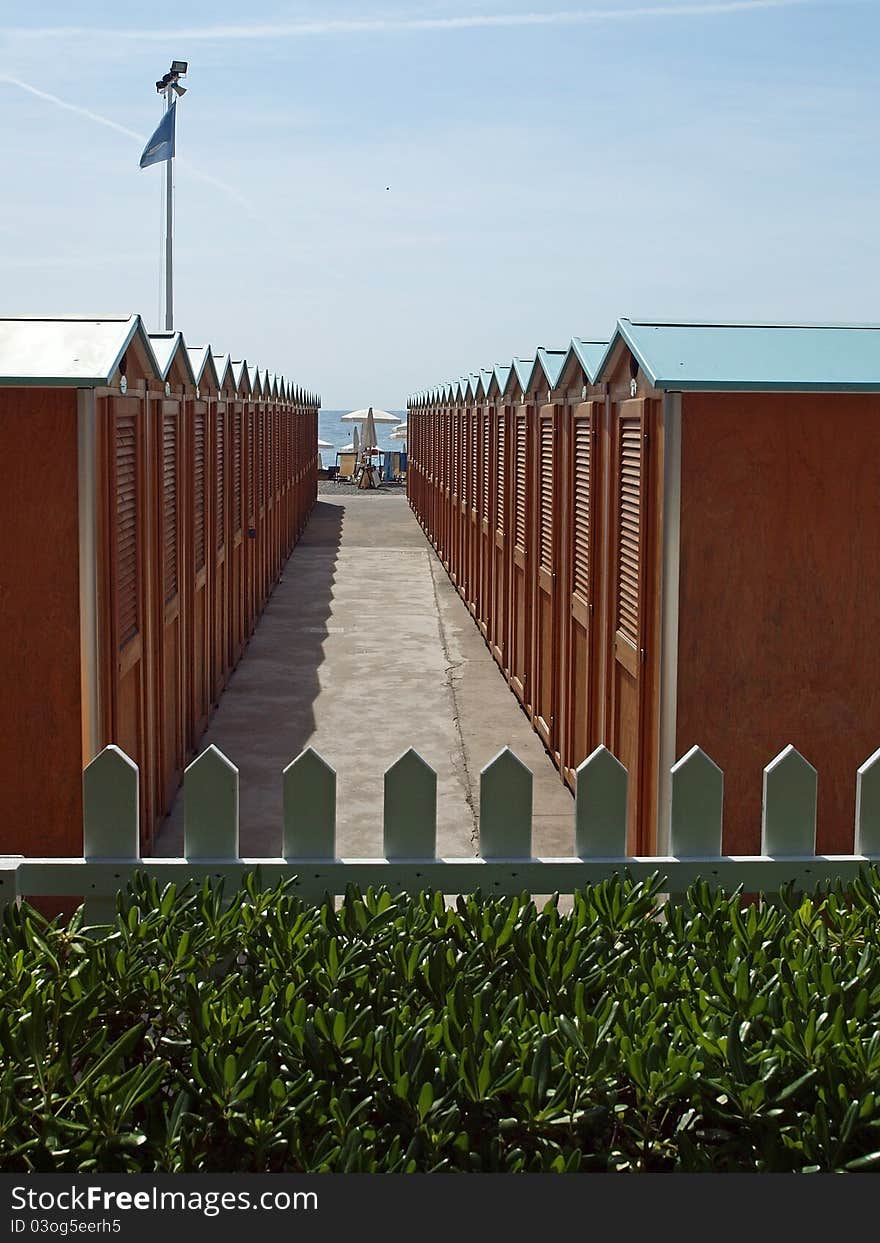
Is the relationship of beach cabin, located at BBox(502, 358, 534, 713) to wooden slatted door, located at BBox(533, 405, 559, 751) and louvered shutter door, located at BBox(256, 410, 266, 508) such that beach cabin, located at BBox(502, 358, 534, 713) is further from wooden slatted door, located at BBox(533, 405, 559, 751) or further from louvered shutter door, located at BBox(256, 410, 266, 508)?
louvered shutter door, located at BBox(256, 410, 266, 508)

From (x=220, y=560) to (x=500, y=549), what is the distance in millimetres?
3060

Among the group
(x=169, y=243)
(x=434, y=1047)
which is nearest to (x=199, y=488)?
(x=434, y=1047)

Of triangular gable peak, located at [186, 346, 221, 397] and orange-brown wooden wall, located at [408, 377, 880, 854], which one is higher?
triangular gable peak, located at [186, 346, 221, 397]

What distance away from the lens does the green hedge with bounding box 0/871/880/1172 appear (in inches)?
98.3

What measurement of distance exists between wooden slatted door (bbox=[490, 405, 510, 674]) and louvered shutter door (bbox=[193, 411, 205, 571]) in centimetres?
323

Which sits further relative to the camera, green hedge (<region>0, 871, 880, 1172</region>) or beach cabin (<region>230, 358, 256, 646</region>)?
beach cabin (<region>230, 358, 256, 646</region>)

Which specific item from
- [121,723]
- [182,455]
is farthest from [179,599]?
[121,723]

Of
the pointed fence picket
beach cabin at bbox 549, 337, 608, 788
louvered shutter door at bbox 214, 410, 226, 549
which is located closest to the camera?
the pointed fence picket

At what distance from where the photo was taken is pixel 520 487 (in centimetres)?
1233

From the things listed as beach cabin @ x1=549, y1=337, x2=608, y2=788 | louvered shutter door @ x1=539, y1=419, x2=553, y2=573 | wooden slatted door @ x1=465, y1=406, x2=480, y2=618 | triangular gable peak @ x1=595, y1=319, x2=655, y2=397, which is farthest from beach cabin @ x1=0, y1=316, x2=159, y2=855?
wooden slatted door @ x1=465, y1=406, x2=480, y2=618

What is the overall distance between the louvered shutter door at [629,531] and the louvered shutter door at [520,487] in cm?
445

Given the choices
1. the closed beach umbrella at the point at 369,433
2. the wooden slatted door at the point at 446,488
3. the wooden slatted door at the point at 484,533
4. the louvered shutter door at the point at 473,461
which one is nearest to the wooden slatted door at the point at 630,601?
the wooden slatted door at the point at 484,533

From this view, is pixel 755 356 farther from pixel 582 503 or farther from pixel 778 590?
pixel 582 503

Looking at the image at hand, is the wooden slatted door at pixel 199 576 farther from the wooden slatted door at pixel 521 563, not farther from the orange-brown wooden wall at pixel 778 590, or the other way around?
the orange-brown wooden wall at pixel 778 590
